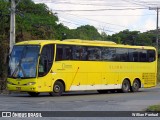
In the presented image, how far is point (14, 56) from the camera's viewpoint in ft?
91.6

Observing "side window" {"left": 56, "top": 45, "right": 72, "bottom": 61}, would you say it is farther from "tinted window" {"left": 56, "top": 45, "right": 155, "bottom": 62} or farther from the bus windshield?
the bus windshield

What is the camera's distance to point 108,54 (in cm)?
3216

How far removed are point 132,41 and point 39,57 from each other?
75142 millimetres

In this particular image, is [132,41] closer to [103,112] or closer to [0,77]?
[0,77]

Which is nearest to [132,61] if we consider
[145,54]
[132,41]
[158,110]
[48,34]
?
[145,54]

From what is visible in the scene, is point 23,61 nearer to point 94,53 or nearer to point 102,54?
point 94,53

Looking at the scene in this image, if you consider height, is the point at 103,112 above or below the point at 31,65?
below

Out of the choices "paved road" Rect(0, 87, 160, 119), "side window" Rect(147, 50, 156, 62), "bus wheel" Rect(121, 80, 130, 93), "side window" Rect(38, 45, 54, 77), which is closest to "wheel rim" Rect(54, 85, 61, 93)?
"side window" Rect(38, 45, 54, 77)

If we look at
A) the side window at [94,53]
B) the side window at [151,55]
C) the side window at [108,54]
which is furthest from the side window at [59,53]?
the side window at [151,55]

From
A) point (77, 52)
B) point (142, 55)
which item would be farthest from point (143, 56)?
point (77, 52)

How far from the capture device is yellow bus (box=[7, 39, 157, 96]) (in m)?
27.0

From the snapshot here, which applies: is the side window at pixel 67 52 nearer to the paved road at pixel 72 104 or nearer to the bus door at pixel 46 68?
the bus door at pixel 46 68

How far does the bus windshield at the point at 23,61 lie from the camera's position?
27.0 m

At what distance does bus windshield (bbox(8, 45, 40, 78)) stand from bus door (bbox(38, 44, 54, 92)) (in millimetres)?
348
